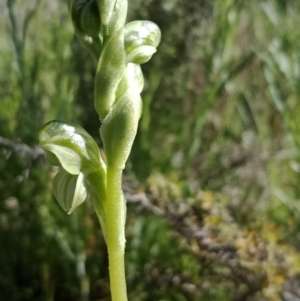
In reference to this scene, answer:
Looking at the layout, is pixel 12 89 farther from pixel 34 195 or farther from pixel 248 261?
pixel 248 261

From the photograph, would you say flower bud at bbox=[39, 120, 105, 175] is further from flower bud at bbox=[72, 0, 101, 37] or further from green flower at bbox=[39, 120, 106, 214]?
flower bud at bbox=[72, 0, 101, 37]

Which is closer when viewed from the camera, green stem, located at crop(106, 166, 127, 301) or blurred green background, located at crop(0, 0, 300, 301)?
green stem, located at crop(106, 166, 127, 301)

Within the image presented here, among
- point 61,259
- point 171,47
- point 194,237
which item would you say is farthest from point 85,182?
point 171,47

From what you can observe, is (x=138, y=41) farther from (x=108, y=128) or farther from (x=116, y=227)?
(x=116, y=227)

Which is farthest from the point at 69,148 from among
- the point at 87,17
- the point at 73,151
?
the point at 87,17

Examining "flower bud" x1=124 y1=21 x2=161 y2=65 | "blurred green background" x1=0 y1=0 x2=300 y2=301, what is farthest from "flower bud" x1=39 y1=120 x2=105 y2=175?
"blurred green background" x1=0 y1=0 x2=300 y2=301

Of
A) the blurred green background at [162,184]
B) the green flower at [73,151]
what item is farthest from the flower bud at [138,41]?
the blurred green background at [162,184]

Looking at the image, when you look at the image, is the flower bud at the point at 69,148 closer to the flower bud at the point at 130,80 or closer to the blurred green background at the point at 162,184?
the flower bud at the point at 130,80
